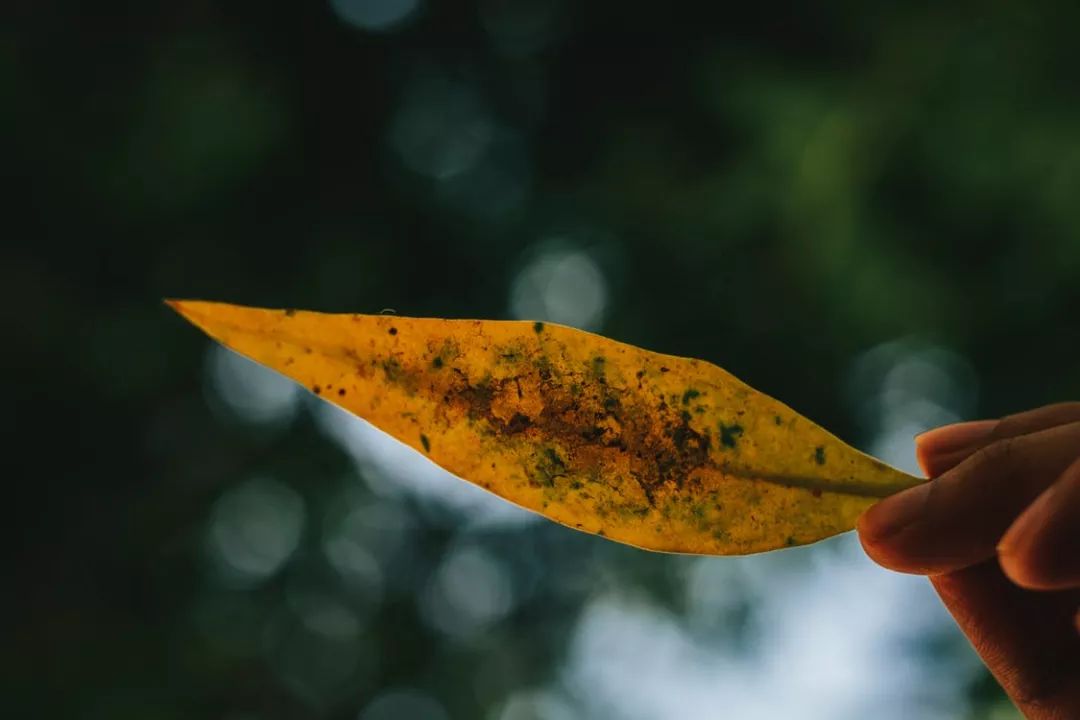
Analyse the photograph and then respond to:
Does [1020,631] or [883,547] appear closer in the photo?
[883,547]

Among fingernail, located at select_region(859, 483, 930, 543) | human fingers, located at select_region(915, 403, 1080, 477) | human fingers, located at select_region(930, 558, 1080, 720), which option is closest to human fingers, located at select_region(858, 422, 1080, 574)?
fingernail, located at select_region(859, 483, 930, 543)

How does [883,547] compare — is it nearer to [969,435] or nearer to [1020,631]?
[969,435]

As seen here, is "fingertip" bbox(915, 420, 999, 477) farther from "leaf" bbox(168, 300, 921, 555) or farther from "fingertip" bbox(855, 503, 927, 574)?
"leaf" bbox(168, 300, 921, 555)

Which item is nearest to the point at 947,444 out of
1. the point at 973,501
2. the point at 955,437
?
the point at 955,437

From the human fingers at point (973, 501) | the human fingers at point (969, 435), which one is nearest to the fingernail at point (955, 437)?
→ the human fingers at point (969, 435)

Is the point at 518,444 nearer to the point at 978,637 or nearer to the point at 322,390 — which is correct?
the point at 322,390

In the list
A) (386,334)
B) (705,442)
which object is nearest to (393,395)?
(386,334)
